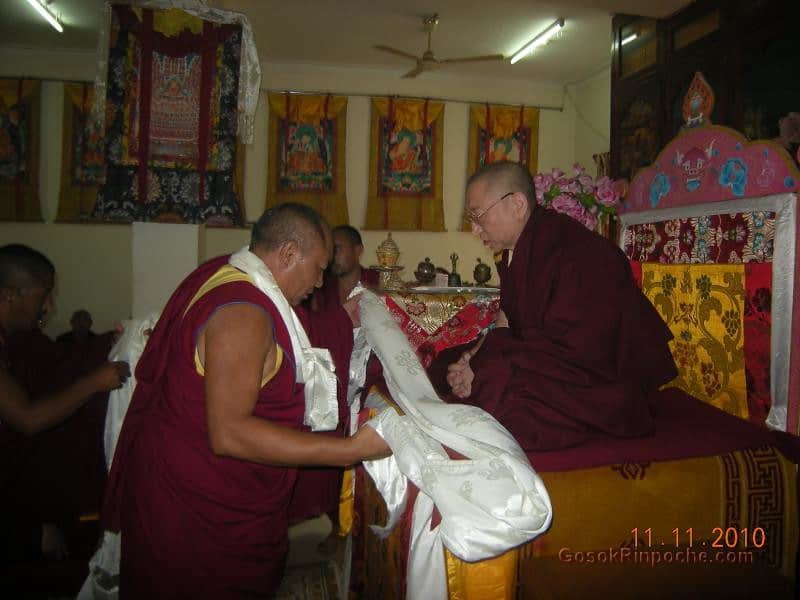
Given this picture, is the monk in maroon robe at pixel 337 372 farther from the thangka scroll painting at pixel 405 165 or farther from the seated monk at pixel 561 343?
the thangka scroll painting at pixel 405 165

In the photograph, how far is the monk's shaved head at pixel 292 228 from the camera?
149cm

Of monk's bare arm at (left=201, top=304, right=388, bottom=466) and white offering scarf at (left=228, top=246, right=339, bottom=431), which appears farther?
white offering scarf at (left=228, top=246, right=339, bottom=431)

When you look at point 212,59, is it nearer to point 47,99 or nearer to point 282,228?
point 282,228

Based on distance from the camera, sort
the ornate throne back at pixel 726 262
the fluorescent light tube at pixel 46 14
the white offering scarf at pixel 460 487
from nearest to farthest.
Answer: the white offering scarf at pixel 460 487
the ornate throne back at pixel 726 262
the fluorescent light tube at pixel 46 14

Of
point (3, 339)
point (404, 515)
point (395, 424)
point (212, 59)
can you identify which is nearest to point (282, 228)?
point (395, 424)

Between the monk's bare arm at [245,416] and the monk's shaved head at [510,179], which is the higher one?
the monk's shaved head at [510,179]

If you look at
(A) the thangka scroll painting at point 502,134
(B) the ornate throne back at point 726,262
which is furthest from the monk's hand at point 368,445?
(A) the thangka scroll painting at point 502,134

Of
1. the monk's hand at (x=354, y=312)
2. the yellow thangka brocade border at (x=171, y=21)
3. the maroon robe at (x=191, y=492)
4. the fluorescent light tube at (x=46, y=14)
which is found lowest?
the maroon robe at (x=191, y=492)

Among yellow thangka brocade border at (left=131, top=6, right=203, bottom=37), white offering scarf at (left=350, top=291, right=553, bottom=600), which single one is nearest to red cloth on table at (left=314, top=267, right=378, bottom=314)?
white offering scarf at (left=350, top=291, right=553, bottom=600)

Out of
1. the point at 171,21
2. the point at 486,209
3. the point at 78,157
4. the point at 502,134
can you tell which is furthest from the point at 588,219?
the point at 78,157

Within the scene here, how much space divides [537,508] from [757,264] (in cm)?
148

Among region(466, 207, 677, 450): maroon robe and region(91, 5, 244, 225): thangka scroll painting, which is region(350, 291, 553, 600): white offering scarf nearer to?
region(466, 207, 677, 450): maroon robe

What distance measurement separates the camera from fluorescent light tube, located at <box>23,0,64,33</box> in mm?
5582

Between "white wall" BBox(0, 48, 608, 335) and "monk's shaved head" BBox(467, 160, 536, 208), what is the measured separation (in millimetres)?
5711
